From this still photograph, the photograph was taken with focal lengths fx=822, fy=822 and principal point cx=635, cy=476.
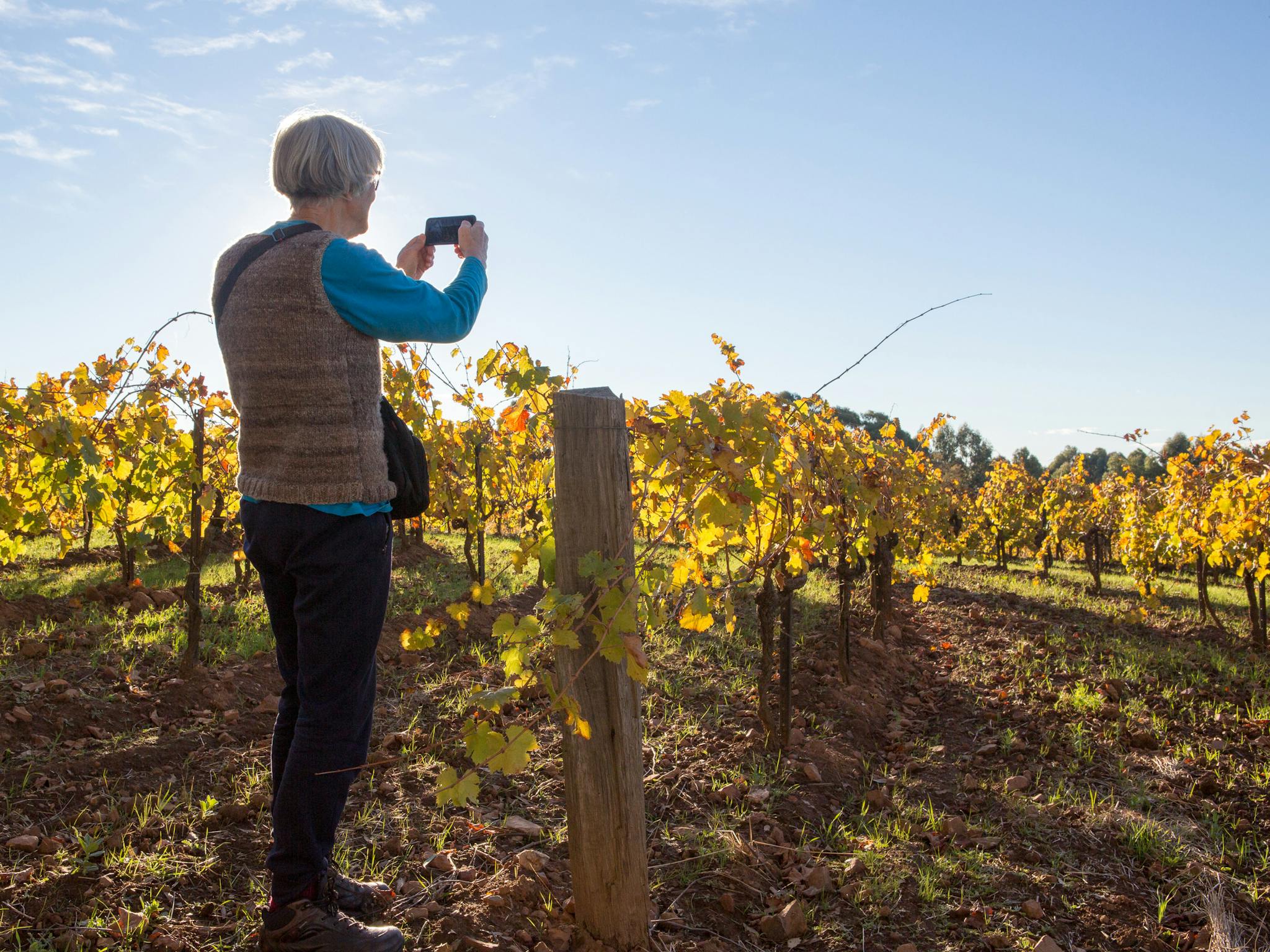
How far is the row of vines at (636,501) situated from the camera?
5.72 ft

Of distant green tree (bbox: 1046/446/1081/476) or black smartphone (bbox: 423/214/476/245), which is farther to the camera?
distant green tree (bbox: 1046/446/1081/476)

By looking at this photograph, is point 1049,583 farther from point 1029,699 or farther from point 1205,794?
point 1205,794

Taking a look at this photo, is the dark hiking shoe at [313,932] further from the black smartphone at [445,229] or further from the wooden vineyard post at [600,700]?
the black smartphone at [445,229]

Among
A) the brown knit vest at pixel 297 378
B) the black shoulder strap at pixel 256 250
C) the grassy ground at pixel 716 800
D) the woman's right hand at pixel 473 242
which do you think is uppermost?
the woman's right hand at pixel 473 242

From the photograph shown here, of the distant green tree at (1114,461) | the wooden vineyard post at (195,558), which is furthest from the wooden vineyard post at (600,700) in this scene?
the distant green tree at (1114,461)

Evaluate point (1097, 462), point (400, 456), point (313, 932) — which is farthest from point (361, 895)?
point (1097, 462)

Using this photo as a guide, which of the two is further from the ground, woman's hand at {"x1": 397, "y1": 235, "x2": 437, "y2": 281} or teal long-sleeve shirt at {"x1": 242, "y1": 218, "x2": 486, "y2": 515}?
woman's hand at {"x1": 397, "y1": 235, "x2": 437, "y2": 281}

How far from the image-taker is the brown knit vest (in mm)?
1565

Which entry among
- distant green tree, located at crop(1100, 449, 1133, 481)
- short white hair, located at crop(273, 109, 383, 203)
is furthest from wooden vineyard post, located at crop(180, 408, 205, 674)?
distant green tree, located at crop(1100, 449, 1133, 481)

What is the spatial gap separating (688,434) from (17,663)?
3931 millimetres

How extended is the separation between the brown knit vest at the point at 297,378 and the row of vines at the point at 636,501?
46 centimetres

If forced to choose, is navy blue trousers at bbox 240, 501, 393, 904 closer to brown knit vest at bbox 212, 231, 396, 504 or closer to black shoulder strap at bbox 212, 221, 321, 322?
brown knit vest at bbox 212, 231, 396, 504

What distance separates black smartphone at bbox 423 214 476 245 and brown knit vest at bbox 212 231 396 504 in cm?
32

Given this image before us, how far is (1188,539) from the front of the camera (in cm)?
666
